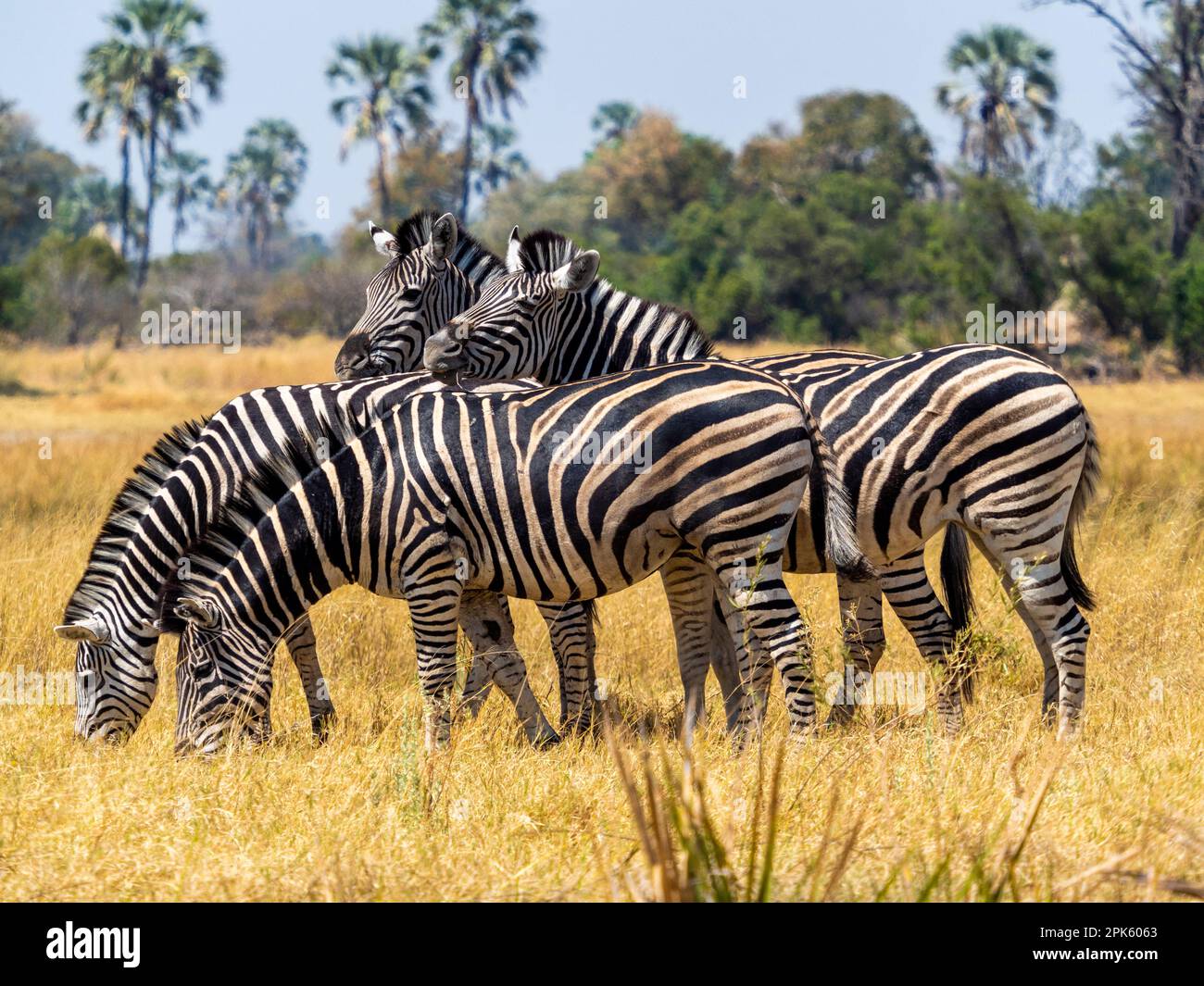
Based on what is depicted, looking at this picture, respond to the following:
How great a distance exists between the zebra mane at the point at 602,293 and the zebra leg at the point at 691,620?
1248 mm

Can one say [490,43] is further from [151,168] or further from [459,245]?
[459,245]

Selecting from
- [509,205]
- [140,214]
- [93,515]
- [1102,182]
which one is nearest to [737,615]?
[93,515]

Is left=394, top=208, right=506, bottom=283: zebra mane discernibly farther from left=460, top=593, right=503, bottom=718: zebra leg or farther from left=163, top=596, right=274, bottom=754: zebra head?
left=163, top=596, right=274, bottom=754: zebra head

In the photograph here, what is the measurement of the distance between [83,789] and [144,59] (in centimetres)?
4513

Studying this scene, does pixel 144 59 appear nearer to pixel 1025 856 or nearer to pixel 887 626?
pixel 887 626

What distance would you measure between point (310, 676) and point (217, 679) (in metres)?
1.04

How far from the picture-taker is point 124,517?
6.50 m

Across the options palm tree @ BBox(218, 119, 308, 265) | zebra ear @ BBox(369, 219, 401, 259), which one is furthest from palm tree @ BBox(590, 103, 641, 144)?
zebra ear @ BBox(369, 219, 401, 259)

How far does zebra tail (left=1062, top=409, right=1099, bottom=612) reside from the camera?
655 cm

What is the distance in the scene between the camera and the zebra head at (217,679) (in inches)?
222

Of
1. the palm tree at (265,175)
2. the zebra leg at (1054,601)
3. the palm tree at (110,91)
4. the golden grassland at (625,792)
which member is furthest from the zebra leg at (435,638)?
the palm tree at (265,175)

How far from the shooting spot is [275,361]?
2812 cm

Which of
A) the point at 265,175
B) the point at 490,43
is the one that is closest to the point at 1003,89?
the point at 490,43

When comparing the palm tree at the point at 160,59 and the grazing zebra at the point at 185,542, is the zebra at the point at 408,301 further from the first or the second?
the palm tree at the point at 160,59
